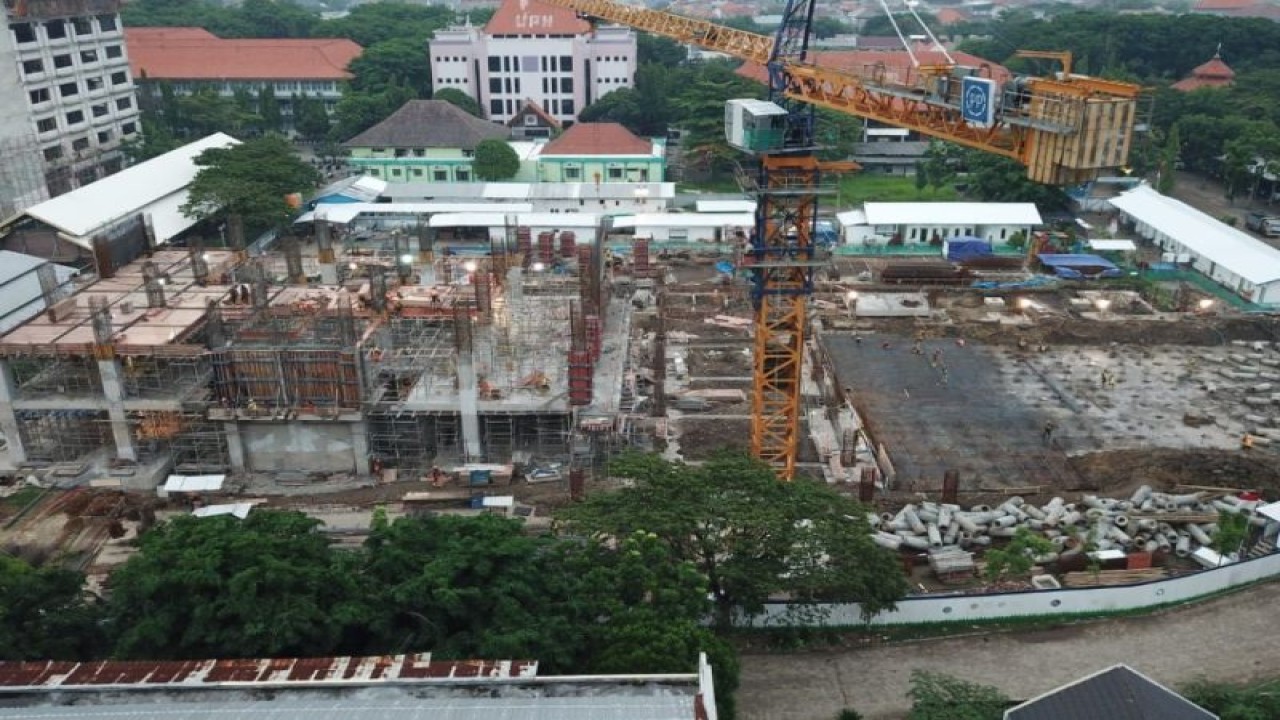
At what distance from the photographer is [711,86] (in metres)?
67.8

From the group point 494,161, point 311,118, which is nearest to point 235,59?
point 311,118

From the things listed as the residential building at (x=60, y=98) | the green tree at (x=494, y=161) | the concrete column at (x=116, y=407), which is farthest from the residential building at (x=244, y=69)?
the concrete column at (x=116, y=407)

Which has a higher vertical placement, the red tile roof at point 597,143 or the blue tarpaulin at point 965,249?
the red tile roof at point 597,143

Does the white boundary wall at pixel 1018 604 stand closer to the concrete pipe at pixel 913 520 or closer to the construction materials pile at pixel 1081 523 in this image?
the construction materials pile at pixel 1081 523

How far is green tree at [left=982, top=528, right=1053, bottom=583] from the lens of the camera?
77.3 ft

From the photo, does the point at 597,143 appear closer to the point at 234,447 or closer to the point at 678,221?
the point at 678,221

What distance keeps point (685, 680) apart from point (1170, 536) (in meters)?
16.9

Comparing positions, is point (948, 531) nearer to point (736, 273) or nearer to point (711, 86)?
point (736, 273)

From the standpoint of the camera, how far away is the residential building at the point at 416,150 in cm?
6216

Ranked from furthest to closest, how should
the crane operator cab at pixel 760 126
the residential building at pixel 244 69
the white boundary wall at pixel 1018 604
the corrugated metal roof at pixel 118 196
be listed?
the residential building at pixel 244 69 → the corrugated metal roof at pixel 118 196 → the crane operator cab at pixel 760 126 → the white boundary wall at pixel 1018 604

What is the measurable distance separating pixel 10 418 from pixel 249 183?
24582 millimetres

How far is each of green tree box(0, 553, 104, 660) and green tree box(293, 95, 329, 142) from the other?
60.2 m

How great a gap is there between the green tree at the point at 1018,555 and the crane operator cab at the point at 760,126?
11.9 m

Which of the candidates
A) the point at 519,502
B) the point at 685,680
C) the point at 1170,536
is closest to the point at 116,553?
the point at 519,502
